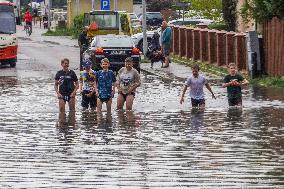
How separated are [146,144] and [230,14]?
3377 cm

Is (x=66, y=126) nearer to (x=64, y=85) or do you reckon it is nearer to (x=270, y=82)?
(x=64, y=85)

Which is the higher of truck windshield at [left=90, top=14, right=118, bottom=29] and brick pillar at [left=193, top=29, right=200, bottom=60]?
truck windshield at [left=90, top=14, right=118, bottom=29]

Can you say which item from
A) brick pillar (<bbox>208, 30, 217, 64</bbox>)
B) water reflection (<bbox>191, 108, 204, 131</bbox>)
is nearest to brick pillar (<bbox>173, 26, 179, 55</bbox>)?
brick pillar (<bbox>208, 30, 217, 64</bbox>)

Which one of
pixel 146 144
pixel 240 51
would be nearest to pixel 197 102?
pixel 146 144

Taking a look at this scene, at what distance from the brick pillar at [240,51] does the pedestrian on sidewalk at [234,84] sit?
1191 cm

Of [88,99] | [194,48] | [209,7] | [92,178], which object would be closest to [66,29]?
[209,7]

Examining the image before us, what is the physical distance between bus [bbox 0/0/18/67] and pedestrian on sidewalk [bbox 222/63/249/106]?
2305 centimetres

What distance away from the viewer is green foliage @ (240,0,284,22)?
3641 centimetres

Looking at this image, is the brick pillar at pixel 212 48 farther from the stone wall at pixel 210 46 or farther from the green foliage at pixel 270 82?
the green foliage at pixel 270 82

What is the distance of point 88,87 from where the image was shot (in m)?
28.8

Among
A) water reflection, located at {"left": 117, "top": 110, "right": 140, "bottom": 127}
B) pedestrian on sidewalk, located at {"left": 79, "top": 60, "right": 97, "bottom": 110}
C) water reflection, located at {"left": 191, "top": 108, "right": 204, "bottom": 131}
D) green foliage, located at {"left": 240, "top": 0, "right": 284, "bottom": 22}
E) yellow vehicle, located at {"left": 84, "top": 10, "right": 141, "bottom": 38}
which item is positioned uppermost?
green foliage, located at {"left": 240, "top": 0, "right": 284, "bottom": 22}

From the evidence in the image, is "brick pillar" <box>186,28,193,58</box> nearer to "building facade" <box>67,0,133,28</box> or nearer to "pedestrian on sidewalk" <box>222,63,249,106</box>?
"pedestrian on sidewalk" <box>222,63,249,106</box>

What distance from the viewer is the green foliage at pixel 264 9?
36406 mm

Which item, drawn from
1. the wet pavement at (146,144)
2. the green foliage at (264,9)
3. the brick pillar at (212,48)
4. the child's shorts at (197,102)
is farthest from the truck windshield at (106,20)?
the child's shorts at (197,102)
